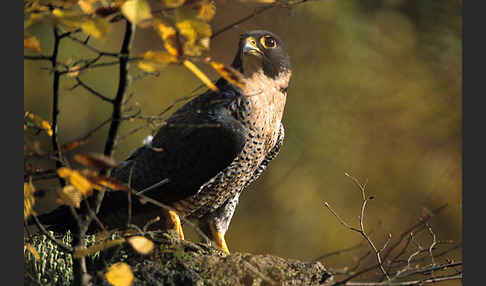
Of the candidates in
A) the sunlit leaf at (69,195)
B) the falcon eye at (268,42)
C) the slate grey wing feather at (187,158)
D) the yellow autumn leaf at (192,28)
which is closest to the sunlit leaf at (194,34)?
the yellow autumn leaf at (192,28)

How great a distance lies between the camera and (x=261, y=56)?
2.78 meters

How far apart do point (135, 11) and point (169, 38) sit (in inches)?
5.0

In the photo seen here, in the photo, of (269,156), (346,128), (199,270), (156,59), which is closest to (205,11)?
(156,59)

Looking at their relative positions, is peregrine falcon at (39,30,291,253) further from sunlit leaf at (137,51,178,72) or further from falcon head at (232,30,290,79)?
sunlit leaf at (137,51,178,72)

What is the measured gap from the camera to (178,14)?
139cm

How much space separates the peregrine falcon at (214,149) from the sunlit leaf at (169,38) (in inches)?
38.0

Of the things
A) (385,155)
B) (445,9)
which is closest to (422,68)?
(445,9)

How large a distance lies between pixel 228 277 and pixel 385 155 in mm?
3742

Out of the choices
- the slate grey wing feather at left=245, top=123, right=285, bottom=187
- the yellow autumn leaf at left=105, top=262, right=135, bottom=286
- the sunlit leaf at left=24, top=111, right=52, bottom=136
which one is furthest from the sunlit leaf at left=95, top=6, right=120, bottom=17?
the slate grey wing feather at left=245, top=123, right=285, bottom=187

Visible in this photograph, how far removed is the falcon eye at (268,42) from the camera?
2799 millimetres

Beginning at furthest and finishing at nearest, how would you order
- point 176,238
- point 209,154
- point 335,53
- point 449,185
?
point 335,53 → point 449,185 → point 209,154 → point 176,238

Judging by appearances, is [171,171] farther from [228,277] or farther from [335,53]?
[335,53]

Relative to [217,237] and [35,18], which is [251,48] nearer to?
[217,237]

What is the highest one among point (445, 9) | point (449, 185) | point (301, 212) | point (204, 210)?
point (445, 9)
